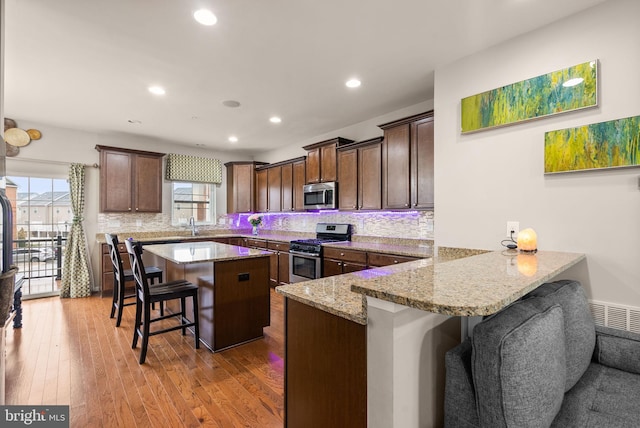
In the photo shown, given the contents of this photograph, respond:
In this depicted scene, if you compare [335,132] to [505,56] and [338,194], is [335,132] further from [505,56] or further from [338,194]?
[505,56]

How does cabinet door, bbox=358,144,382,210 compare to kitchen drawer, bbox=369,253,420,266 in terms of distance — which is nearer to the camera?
kitchen drawer, bbox=369,253,420,266

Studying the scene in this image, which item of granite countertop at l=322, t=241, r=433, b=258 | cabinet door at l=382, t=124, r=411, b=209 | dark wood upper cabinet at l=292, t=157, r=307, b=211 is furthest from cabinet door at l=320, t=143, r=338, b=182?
granite countertop at l=322, t=241, r=433, b=258

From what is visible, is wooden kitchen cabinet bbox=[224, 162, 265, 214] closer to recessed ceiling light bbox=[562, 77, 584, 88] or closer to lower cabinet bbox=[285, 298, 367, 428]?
lower cabinet bbox=[285, 298, 367, 428]

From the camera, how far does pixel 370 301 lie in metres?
1.10

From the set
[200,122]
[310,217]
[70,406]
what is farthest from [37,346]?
[310,217]

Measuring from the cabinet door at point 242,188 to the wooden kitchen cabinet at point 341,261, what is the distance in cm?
268

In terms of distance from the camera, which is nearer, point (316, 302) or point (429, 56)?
point (316, 302)

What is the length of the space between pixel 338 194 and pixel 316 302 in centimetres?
340

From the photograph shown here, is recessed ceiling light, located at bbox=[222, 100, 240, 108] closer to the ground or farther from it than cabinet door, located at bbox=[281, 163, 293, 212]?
farther from it

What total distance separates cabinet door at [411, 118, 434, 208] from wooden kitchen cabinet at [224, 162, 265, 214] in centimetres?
374

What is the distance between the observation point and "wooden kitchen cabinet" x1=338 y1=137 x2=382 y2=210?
159 inches

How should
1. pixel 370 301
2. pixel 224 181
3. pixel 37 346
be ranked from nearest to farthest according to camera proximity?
pixel 370 301 < pixel 37 346 < pixel 224 181

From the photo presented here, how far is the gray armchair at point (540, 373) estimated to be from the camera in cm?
99

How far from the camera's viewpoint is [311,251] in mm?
4492
